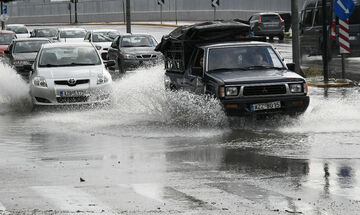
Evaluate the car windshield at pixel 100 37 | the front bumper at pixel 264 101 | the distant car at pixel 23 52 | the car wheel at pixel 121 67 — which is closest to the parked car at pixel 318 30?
the car wheel at pixel 121 67

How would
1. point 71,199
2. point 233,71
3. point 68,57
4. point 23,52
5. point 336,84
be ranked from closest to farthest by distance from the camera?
point 71,199, point 233,71, point 68,57, point 336,84, point 23,52

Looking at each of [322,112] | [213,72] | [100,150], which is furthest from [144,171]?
[322,112]

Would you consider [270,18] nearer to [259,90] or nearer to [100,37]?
[100,37]

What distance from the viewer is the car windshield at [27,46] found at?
97.1ft

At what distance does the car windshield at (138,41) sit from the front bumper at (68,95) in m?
14.1

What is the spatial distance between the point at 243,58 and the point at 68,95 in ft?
13.7

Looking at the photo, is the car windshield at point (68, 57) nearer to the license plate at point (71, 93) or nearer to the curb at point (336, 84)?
the license plate at point (71, 93)

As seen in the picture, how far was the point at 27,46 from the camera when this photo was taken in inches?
1174

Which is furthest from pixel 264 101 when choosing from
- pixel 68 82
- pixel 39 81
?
pixel 39 81

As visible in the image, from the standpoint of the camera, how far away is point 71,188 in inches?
378

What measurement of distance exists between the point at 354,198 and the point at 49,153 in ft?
17.0

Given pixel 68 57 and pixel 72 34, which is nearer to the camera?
pixel 68 57

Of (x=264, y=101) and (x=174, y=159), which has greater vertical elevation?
(x=264, y=101)

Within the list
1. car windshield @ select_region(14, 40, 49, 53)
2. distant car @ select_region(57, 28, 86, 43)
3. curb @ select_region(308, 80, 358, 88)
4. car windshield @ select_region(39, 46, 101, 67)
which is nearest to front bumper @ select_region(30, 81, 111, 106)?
car windshield @ select_region(39, 46, 101, 67)
